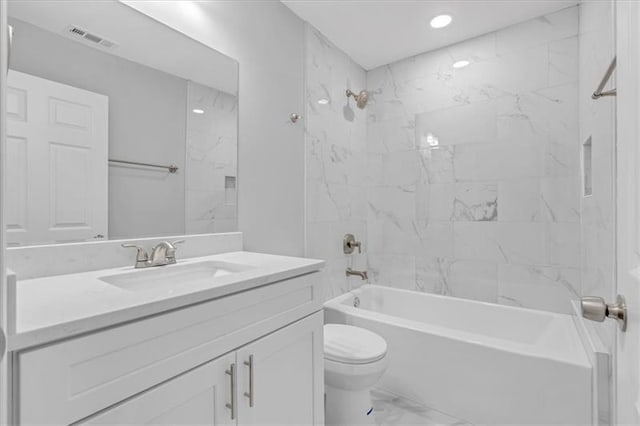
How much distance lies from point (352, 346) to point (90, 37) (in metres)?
1.78

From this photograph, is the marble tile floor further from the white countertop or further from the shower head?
the shower head

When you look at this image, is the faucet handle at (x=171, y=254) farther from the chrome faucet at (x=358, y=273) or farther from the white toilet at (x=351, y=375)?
the chrome faucet at (x=358, y=273)

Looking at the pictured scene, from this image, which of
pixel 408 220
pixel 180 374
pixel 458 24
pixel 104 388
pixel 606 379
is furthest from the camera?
pixel 408 220

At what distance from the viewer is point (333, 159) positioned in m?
2.50

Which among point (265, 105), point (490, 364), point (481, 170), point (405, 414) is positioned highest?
point (265, 105)

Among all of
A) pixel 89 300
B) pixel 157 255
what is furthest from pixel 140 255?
pixel 89 300

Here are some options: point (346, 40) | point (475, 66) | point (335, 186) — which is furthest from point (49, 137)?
point (475, 66)

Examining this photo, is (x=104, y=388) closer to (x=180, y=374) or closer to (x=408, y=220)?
(x=180, y=374)

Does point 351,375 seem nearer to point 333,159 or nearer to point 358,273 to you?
point 358,273

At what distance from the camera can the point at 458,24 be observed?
2230 millimetres

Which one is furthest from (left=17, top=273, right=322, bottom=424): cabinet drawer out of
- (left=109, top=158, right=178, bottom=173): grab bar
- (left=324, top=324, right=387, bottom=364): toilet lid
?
(left=109, top=158, right=178, bottom=173): grab bar

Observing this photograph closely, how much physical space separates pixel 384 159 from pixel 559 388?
1.96 metres

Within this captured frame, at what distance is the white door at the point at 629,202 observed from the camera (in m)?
0.50

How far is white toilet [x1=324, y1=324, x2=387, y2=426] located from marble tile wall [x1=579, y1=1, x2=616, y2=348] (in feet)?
3.04
